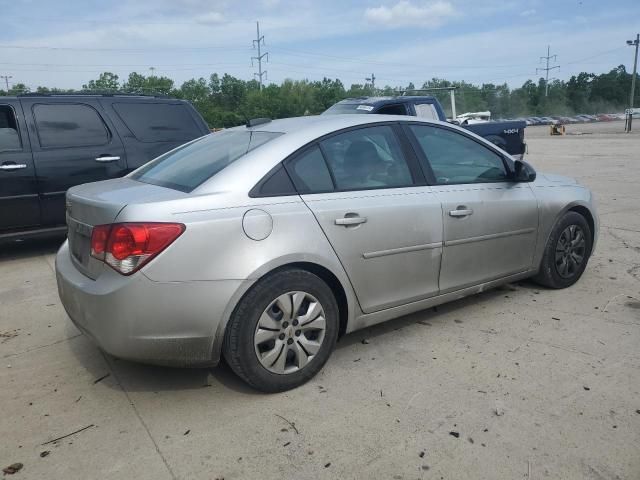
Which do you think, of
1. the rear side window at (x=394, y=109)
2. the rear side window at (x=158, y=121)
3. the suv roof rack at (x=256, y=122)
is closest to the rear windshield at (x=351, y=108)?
the rear side window at (x=394, y=109)

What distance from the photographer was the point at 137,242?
2.71 meters

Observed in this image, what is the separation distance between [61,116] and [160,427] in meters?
4.64

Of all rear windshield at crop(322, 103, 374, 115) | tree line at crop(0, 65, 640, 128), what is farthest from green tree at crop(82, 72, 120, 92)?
rear windshield at crop(322, 103, 374, 115)

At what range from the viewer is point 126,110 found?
6656 millimetres

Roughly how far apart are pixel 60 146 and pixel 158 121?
1.23m

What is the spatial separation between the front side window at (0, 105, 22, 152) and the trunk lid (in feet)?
9.91

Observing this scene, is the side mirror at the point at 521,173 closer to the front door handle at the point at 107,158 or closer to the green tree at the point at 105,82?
the front door handle at the point at 107,158

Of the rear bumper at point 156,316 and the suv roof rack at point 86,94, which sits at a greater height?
the suv roof rack at point 86,94

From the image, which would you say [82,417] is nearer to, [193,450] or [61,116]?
[193,450]

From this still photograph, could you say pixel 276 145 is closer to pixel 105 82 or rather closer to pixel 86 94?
pixel 86 94

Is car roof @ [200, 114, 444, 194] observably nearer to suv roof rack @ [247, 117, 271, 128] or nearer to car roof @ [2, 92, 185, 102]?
suv roof rack @ [247, 117, 271, 128]

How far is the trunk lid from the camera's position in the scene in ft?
9.47

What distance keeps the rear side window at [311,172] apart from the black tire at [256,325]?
523 millimetres

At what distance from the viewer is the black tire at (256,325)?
113 inches
